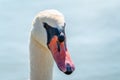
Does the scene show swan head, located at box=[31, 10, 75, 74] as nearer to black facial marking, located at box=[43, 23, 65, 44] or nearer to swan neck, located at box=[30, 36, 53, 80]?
black facial marking, located at box=[43, 23, 65, 44]

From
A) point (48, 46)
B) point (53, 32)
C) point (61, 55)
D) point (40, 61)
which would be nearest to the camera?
point (61, 55)

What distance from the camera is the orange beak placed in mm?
15977

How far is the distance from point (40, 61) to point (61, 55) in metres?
1.22

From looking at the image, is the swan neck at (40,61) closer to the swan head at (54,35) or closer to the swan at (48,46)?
the swan at (48,46)

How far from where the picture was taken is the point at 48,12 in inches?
666

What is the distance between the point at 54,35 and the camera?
17.0m

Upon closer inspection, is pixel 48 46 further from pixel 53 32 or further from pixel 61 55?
pixel 61 55

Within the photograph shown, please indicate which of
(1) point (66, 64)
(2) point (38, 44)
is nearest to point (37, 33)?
(2) point (38, 44)

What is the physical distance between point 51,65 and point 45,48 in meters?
0.42

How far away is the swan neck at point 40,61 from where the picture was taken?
17.5m

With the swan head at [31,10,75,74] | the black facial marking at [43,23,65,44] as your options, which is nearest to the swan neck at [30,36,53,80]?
the swan head at [31,10,75,74]

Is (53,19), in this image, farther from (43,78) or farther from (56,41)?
(43,78)

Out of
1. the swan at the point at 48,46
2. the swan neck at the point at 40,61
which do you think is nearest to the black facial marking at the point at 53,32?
the swan at the point at 48,46

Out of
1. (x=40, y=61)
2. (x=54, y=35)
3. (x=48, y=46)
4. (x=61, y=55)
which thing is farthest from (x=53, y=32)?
(x=40, y=61)
